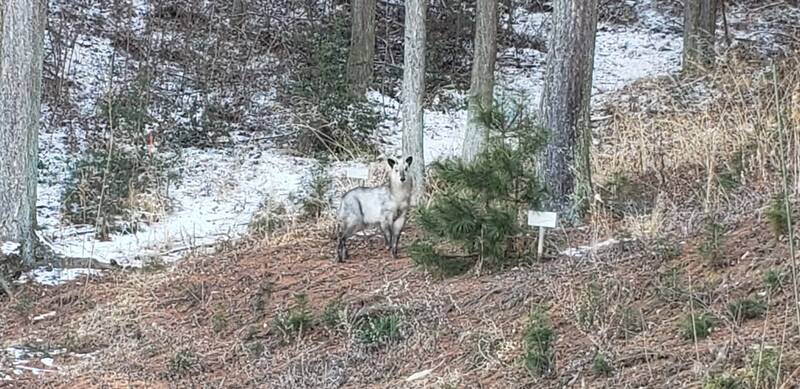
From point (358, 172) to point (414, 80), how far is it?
5.04ft

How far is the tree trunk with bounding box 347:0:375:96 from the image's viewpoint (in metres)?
16.2

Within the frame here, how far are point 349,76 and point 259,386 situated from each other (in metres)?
10.8

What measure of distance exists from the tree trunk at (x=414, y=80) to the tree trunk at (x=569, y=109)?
10.0 ft

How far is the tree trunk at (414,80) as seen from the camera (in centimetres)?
1050

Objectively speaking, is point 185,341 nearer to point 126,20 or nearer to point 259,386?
point 259,386

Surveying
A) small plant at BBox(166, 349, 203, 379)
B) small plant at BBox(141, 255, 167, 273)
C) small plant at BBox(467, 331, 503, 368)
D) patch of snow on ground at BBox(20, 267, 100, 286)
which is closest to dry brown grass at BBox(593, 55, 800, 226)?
small plant at BBox(467, 331, 503, 368)

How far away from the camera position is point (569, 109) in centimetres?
751

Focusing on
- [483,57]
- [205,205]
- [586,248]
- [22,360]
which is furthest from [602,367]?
[483,57]

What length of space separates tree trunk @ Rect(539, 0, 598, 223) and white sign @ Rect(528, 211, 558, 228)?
1.26 meters

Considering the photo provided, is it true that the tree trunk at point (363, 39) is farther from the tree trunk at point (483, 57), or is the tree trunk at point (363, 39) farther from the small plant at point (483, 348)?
the small plant at point (483, 348)

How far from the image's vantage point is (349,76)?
16.0 meters

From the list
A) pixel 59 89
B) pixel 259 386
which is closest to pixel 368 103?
pixel 59 89

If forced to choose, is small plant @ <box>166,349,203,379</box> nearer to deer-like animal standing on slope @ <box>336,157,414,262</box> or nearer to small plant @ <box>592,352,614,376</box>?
deer-like animal standing on slope @ <box>336,157,414,262</box>

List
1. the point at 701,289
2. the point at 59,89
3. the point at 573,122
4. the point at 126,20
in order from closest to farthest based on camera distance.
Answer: the point at 701,289, the point at 573,122, the point at 59,89, the point at 126,20
